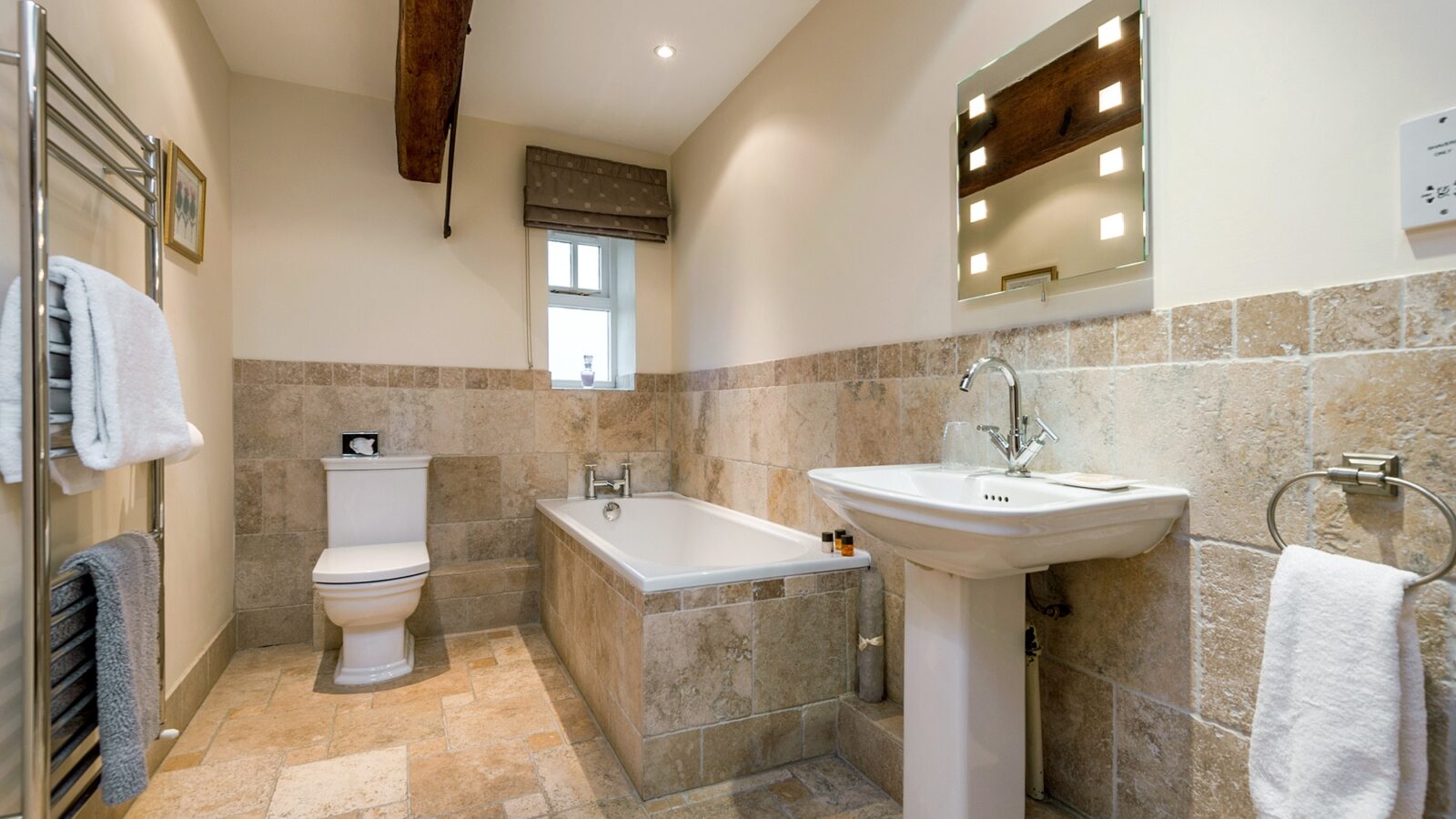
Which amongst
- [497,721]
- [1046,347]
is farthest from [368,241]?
[1046,347]

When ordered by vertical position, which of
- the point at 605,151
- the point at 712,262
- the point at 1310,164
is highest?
the point at 605,151

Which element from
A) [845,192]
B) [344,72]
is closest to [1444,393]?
[845,192]

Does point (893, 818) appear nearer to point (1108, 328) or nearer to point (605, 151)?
point (1108, 328)

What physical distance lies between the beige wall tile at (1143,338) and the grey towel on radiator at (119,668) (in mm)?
2214

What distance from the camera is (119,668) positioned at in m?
1.38

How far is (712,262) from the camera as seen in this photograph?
3414 mm

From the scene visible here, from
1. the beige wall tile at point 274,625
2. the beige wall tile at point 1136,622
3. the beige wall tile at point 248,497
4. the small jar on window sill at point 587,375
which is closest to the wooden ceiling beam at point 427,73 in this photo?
the small jar on window sill at point 587,375

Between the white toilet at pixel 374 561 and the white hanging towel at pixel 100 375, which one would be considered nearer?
the white hanging towel at pixel 100 375

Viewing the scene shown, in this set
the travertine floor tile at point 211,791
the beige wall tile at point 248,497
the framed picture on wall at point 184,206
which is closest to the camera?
the travertine floor tile at point 211,791

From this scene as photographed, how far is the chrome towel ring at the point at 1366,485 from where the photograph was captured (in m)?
0.97

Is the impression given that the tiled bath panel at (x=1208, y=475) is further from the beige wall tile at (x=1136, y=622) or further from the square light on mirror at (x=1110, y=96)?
the square light on mirror at (x=1110, y=96)

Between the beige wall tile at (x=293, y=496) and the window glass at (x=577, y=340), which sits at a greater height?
the window glass at (x=577, y=340)

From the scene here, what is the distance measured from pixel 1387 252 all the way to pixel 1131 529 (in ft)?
1.99

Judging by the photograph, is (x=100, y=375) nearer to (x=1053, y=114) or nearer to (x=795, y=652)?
(x=795, y=652)
